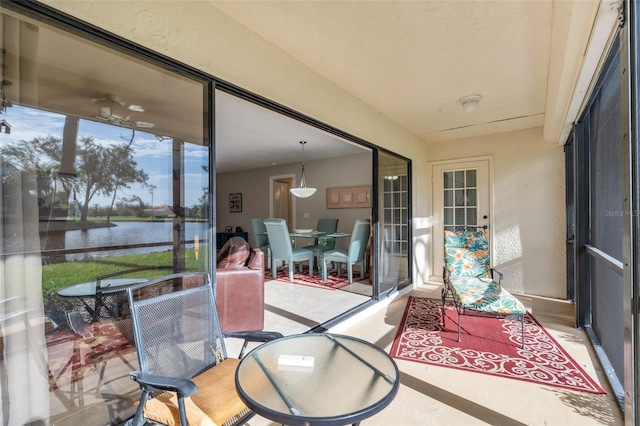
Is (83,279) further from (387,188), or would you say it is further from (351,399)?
(387,188)

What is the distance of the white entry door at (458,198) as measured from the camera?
4770 mm

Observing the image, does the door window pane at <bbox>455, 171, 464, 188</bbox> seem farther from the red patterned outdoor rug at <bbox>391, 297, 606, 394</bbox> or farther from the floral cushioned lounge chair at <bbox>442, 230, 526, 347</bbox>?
the red patterned outdoor rug at <bbox>391, 297, 606, 394</bbox>

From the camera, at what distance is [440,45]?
2.25 metres

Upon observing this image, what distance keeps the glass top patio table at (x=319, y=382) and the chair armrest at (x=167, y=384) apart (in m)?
0.17

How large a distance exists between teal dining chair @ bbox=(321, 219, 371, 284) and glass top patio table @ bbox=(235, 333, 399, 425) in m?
3.28

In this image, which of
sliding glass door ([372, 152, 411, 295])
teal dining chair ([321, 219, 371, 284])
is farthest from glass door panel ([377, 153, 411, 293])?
teal dining chair ([321, 219, 371, 284])

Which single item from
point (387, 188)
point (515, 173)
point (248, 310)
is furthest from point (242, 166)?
point (515, 173)

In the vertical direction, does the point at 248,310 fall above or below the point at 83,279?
below

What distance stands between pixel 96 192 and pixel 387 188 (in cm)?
339

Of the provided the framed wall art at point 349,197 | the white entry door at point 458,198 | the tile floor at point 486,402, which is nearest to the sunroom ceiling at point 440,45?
the white entry door at point 458,198

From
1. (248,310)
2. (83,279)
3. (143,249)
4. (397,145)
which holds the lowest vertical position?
(248,310)

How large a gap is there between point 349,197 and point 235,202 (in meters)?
3.52

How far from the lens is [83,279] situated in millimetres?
1374

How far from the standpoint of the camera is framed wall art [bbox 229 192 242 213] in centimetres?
812
